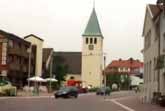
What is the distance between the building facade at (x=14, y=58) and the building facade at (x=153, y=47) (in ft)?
110

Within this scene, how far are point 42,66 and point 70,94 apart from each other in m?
55.3

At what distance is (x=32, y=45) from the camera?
114 meters

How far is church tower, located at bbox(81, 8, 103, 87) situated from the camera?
15050cm

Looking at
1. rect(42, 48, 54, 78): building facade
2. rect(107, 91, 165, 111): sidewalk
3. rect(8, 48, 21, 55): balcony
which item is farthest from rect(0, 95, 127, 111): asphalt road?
rect(42, 48, 54, 78): building facade

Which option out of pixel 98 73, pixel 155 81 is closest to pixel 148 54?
pixel 155 81

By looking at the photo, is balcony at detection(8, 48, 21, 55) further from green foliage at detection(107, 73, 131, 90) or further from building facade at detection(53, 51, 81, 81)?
building facade at detection(53, 51, 81, 81)

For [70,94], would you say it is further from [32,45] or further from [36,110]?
[32,45]

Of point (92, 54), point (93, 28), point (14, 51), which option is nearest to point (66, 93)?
point (14, 51)

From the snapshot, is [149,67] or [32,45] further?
[32,45]

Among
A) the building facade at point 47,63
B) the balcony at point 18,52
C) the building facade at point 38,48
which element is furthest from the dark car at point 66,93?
the building facade at point 38,48

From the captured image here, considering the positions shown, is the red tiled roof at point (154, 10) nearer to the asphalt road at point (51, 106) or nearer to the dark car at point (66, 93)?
the asphalt road at point (51, 106)

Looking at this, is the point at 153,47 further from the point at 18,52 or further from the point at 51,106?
the point at 18,52

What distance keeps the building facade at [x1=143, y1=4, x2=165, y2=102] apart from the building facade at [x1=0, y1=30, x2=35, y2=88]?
33.4 metres

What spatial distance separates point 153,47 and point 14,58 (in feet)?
161
